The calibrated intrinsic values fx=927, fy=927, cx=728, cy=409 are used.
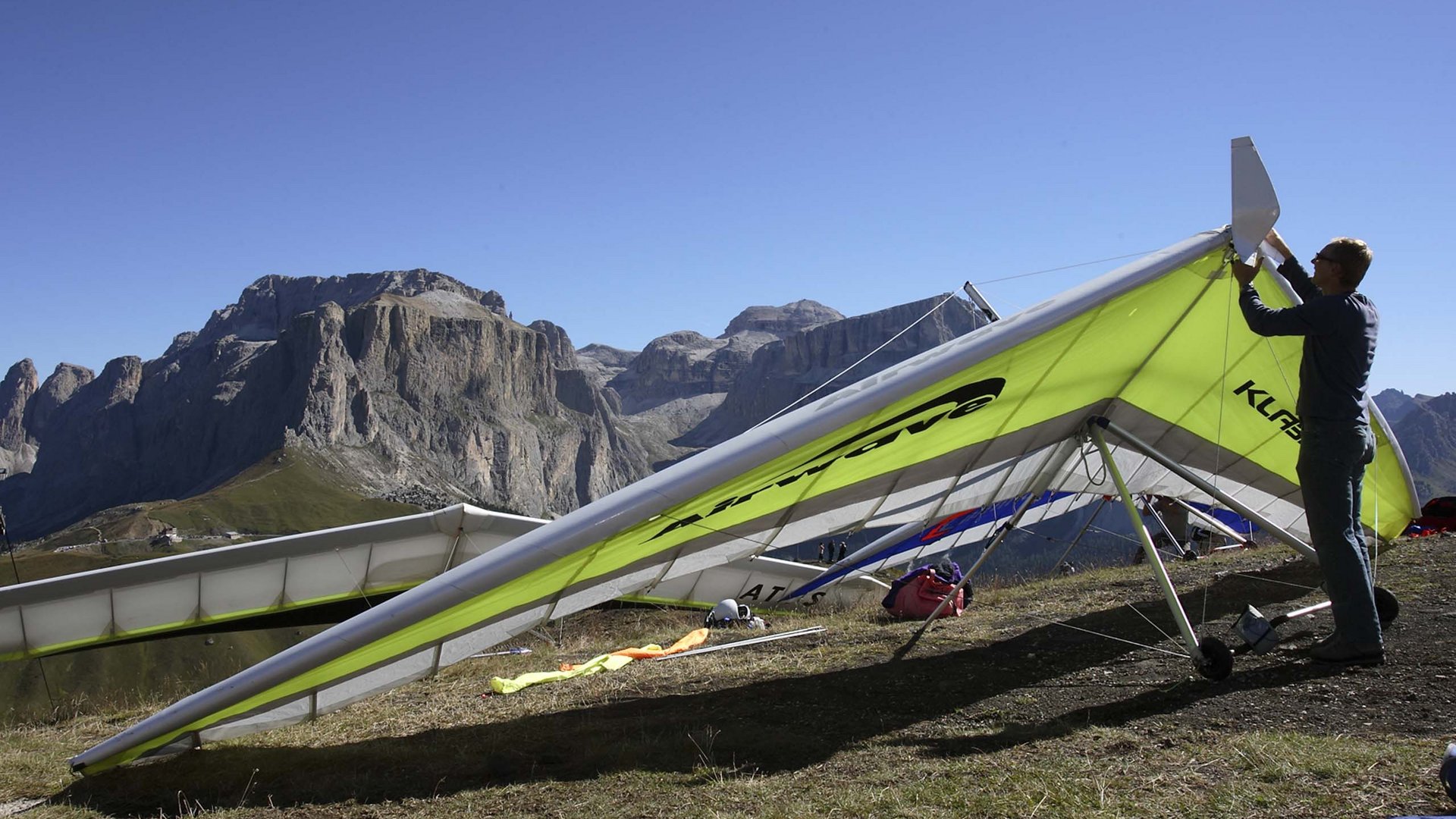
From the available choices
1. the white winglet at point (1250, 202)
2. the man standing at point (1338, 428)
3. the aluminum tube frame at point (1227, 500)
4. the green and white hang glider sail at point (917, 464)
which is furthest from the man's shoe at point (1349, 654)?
the white winglet at point (1250, 202)

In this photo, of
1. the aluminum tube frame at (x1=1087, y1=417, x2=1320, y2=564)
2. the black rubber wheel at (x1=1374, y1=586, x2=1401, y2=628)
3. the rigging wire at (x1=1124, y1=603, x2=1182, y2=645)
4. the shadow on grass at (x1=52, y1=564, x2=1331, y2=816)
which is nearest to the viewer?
the shadow on grass at (x1=52, y1=564, x2=1331, y2=816)

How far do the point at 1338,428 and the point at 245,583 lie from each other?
27.9 feet

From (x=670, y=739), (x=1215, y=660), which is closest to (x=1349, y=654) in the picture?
(x=1215, y=660)

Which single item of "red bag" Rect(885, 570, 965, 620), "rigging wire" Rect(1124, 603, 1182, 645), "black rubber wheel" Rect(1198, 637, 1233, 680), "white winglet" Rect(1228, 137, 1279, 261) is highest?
"white winglet" Rect(1228, 137, 1279, 261)

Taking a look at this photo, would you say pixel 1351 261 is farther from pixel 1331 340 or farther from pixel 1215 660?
pixel 1215 660

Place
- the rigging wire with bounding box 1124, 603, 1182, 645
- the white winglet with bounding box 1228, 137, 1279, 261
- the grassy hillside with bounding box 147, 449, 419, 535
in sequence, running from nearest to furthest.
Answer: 1. the white winglet with bounding box 1228, 137, 1279, 261
2. the rigging wire with bounding box 1124, 603, 1182, 645
3. the grassy hillside with bounding box 147, 449, 419, 535

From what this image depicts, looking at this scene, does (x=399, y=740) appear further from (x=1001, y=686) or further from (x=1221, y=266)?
(x=1221, y=266)

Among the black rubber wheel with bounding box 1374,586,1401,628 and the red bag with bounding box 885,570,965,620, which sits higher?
the black rubber wheel with bounding box 1374,586,1401,628

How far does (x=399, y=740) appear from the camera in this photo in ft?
16.4

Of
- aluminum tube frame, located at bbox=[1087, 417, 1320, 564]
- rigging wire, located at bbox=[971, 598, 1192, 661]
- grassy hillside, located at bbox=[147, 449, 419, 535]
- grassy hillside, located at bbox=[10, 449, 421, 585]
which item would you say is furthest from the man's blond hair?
grassy hillside, located at bbox=[147, 449, 419, 535]

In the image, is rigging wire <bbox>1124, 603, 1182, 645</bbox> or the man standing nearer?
the man standing

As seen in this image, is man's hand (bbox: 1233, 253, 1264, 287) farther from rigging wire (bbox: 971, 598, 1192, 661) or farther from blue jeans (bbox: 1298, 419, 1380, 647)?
rigging wire (bbox: 971, 598, 1192, 661)

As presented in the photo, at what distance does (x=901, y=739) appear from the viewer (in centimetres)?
400

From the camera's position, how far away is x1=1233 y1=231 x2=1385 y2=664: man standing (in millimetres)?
4145
